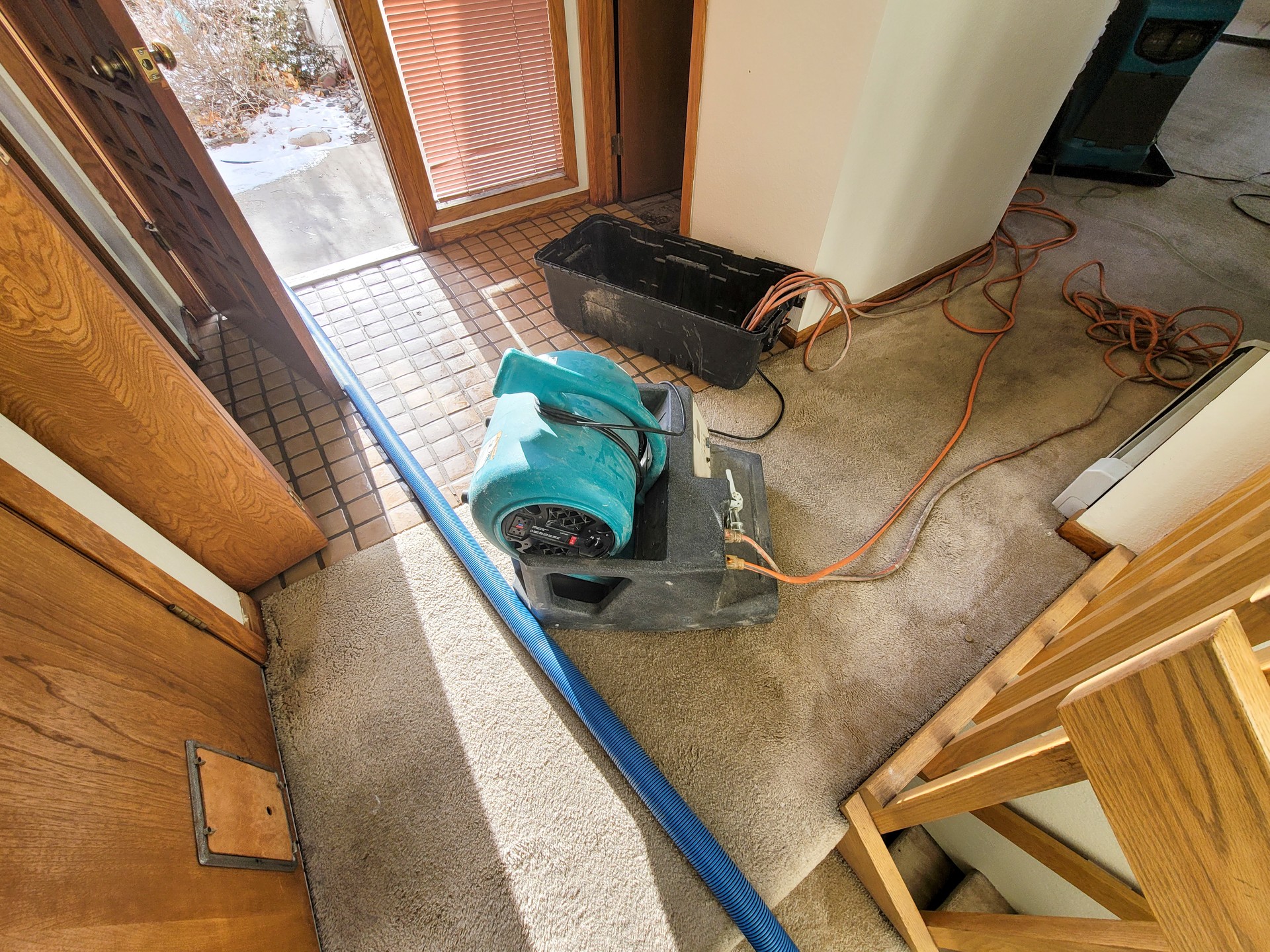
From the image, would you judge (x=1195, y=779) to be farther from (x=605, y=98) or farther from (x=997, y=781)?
(x=605, y=98)

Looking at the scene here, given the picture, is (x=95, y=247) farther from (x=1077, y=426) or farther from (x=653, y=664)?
(x=1077, y=426)

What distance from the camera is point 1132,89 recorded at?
2.54 metres

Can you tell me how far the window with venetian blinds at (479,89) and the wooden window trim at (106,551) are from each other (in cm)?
184

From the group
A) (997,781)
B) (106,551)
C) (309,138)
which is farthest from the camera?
(309,138)

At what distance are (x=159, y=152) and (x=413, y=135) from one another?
36.9 inches

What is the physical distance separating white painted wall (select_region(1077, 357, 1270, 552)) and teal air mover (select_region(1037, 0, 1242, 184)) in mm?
2372

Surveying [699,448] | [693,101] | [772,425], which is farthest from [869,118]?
[699,448]

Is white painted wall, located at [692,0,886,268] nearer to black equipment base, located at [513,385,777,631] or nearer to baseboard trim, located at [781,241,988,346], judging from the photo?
baseboard trim, located at [781,241,988,346]

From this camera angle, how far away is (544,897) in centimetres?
100

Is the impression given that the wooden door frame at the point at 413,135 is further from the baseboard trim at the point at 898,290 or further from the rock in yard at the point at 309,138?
the rock in yard at the point at 309,138

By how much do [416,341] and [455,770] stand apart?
1.46 meters

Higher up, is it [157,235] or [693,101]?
[693,101]

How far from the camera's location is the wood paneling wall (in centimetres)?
81

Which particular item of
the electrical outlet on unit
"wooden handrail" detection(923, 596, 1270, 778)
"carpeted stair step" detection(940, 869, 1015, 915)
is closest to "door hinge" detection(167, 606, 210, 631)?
the electrical outlet on unit
